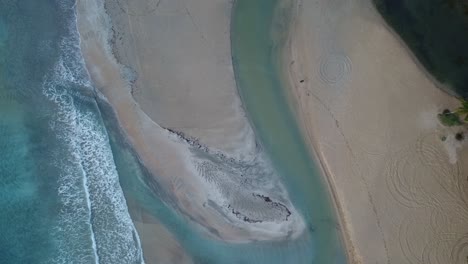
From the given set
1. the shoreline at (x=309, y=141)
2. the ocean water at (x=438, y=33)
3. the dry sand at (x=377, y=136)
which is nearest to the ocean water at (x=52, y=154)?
the shoreline at (x=309, y=141)

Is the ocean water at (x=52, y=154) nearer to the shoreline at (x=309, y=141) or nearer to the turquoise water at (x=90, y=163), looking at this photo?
the turquoise water at (x=90, y=163)

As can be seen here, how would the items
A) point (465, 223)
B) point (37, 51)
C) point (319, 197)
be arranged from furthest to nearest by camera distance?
point (37, 51) → point (319, 197) → point (465, 223)

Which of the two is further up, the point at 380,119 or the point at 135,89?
the point at 380,119

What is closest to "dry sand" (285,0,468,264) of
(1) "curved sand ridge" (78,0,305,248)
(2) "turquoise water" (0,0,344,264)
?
(2) "turquoise water" (0,0,344,264)

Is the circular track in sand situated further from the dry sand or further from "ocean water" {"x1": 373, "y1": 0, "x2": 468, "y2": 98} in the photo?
"ocean water" {"x1": 373, "y1": 0, "x2": 468, "y2": 98}

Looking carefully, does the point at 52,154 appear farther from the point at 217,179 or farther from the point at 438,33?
the point at 438,33

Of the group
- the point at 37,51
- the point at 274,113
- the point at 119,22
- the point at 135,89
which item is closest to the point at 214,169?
the point at 274,113

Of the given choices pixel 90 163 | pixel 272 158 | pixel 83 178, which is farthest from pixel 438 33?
pixel 83 178

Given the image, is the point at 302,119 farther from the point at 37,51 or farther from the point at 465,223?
the point at 37,51
